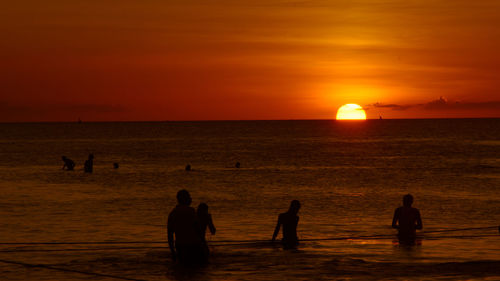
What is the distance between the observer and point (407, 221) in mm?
19500

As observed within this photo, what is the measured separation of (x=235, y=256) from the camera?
58.8 feet

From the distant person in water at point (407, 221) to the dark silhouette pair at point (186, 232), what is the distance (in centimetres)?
635

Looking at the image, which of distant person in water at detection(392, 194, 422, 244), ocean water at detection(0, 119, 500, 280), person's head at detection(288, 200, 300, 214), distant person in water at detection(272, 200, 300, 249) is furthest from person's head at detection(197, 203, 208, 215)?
distant person in water at detection(392, 194, 422, 244)

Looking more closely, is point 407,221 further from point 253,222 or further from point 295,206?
point 253,222

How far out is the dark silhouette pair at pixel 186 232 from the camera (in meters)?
14.1

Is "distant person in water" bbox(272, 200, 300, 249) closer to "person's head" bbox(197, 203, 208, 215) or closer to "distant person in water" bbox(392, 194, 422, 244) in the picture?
"person's head" bbox(197, 203, 208, 215)

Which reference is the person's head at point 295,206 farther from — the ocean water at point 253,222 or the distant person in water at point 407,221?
the distant person in water at point 407,221

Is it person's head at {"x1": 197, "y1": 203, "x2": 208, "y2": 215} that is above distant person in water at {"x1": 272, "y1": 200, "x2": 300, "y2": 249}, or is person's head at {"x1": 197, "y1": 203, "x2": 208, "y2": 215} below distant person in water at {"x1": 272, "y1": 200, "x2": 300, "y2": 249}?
above

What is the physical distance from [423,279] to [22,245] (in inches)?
472

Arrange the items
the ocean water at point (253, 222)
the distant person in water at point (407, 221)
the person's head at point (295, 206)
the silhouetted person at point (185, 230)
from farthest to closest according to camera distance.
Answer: the distant person in water at point (407, 221), the person's head at point (295, 206), the ocean water at point (253, 222), the silhouetted person at point (185, 230)

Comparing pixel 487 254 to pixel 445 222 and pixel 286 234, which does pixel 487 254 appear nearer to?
pixel 286 234

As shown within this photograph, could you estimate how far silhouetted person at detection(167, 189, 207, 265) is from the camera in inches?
553

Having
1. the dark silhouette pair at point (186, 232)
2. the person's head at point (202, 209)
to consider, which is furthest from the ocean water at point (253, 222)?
the person's head at point (202, 209)

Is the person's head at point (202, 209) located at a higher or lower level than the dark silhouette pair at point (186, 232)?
higher
